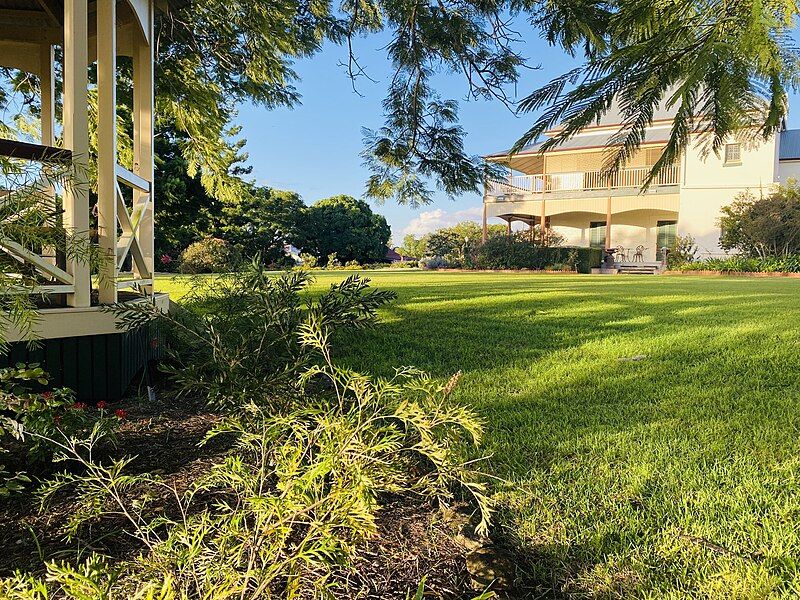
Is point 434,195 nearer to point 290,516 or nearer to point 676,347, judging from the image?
point 676,347

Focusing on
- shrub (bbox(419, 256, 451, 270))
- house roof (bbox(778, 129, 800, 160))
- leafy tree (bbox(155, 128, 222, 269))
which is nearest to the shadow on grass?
shrub (bbox(419, 256, 451, 270))

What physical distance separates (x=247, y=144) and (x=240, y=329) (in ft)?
100

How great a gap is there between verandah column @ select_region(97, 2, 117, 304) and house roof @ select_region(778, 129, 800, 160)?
29.9 meters

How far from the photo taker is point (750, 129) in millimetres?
1917

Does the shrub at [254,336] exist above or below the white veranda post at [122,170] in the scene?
below

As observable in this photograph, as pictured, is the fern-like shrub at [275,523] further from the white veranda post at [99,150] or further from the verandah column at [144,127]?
the verandah column at [144,127]

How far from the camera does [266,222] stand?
106ft

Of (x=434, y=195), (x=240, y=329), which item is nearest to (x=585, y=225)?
(x=434, y=195)

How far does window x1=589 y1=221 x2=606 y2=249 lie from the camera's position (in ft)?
86.9

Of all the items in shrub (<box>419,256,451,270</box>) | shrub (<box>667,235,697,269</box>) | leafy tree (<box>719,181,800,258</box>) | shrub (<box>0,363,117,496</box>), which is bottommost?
shrub (<box>0,363,117,496</box>)

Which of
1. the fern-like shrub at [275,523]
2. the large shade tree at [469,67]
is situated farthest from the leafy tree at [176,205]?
the fern-like shrub at [275,523]

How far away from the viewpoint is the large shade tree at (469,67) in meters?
1.71

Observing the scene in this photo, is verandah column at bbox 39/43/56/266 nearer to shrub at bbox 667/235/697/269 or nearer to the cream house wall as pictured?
shrub at bbox 667/235/697/269

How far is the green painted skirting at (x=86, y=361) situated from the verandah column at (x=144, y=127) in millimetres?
1124
